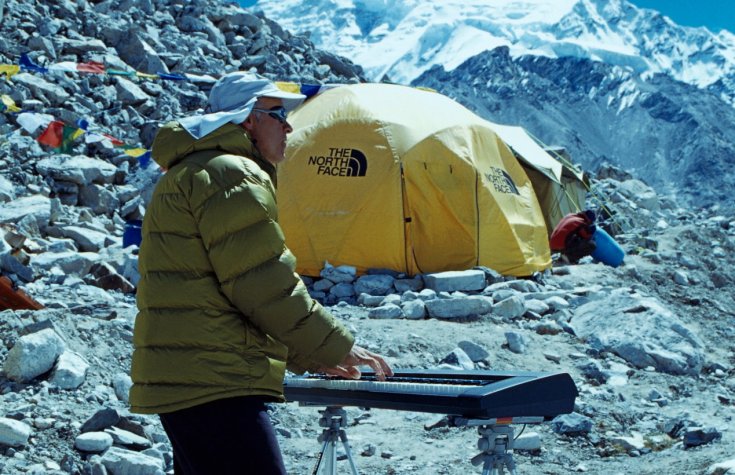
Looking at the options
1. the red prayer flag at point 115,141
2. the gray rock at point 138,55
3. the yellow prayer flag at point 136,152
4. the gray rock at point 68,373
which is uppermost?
the gray rock at point 138,55

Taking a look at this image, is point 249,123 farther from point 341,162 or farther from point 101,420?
point 341,162

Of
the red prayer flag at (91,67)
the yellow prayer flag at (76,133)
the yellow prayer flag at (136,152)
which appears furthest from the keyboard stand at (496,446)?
the red prayer flag at (91,67)

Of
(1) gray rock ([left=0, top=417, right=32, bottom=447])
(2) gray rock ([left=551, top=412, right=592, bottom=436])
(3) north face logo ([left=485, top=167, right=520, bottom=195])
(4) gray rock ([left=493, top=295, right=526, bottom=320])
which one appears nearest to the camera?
(1) gray rock ([left=0, top=417, right=32, bottom=447])

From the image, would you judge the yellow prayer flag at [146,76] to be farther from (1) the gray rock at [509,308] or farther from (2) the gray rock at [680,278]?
(1) the gray rock at [509,308]

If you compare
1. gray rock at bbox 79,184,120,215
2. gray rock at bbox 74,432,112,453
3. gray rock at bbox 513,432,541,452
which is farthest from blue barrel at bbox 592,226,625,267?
gray rock at bbox 74,432,112,453

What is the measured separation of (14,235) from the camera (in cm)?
897

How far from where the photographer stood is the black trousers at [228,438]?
8.41 feet

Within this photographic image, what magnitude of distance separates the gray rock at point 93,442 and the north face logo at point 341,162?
19.5ft

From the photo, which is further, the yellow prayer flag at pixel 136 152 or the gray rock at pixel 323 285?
the yellow prayer flag at pixel 136 152

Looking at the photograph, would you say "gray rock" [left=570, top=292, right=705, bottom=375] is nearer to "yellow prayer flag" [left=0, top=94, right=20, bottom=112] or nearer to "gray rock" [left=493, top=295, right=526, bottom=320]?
"gray rock" [left=493, top=295, right=526, bottom=320]

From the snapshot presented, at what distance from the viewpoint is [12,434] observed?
4.77 m

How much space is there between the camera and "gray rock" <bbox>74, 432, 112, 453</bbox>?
4816mm

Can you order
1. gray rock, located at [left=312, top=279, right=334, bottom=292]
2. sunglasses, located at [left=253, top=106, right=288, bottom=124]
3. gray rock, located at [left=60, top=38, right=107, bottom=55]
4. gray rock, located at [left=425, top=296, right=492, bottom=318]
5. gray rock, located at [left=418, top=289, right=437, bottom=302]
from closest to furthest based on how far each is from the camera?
1. sunglasses, located at [left=253, top=106, right=288, bottom=124]
2. gray rock, located at [left=425, top=296, right=492, bottom=318]
3. gray rock, located at [left=418, top=289, right=437, bottom=302]
4. gray rock, located at [left=312, top=279, right=334, bottom=292]
5. gray rock, located at [left=60, top=38, right=107, bottom=55]

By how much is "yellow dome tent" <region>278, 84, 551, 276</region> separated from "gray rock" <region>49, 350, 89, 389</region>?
4.86 meters
